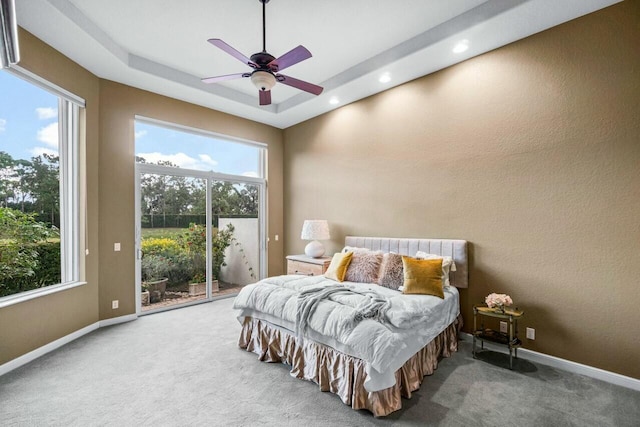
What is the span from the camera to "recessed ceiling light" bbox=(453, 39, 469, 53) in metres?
3.16

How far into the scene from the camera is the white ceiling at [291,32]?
2.84m

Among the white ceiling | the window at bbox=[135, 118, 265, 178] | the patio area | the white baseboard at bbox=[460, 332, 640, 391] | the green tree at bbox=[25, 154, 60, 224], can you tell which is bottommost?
the white baseboard at bbox=[460, 332, 640, 391]

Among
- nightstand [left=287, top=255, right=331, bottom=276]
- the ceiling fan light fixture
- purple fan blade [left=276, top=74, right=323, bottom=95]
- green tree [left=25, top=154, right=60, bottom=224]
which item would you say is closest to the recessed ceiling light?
purple fan blade [left=276, top=74, right=323, bottom=95]

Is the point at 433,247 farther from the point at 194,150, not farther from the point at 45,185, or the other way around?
the point at 45,185

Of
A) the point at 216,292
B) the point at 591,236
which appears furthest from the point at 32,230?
the point at 591,236

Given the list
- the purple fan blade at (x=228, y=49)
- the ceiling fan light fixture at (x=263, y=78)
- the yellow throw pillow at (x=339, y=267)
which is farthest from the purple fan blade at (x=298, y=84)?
the yellow throw pillow at (x=339, y=267)

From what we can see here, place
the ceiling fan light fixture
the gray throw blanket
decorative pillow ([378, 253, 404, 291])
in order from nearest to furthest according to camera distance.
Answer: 1. the gray throw blanket
2. the ceiling fan light fixture
3. decorative pillow ([378, 253, 404, 291])

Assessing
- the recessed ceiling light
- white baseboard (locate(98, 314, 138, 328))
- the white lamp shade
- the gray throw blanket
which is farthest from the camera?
the white lamp shade

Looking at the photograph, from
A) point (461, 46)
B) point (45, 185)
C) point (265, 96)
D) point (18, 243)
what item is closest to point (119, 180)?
point (45, 185)

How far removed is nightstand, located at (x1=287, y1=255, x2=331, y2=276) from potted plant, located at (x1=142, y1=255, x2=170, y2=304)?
6.48ft

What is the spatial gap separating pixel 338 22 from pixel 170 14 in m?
1.73

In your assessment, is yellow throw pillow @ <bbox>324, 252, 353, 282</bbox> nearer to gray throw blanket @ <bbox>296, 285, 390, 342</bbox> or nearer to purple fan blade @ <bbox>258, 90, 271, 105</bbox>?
gray throw blanket @ <bbox>296, 285, 390, 342</bbox>

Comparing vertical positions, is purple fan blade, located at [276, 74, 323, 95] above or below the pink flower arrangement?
above

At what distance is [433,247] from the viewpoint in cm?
365
